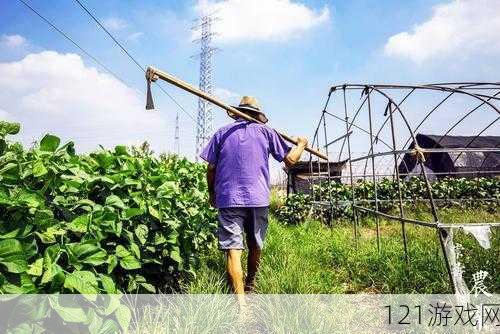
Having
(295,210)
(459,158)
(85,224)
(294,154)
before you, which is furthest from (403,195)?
(85,224)

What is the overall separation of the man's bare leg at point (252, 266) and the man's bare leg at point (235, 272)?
325 millimetres

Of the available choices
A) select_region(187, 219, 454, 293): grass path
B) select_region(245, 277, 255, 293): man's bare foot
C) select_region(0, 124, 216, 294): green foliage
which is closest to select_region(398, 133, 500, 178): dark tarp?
select_region(187, 219, 454, 293): grass path

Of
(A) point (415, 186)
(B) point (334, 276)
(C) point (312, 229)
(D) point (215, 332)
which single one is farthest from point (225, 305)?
(A) point (415, 186)

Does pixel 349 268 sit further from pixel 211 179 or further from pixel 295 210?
pixel 295 210

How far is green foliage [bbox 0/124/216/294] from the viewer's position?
202cm

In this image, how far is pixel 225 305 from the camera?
3.34 meters

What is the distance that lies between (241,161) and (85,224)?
1.70 m

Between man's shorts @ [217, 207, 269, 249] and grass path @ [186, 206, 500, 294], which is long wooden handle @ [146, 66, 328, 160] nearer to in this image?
man's shorts @ [217, 207, 269, 249]

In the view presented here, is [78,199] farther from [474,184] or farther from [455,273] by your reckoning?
[474,184]

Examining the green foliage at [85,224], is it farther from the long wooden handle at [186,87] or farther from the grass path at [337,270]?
the long wooden handle at [186,87]

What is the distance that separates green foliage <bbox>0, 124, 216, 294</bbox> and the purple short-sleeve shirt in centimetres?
45

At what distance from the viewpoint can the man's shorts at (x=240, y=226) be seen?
378 cm

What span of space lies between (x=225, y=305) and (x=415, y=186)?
10.0m

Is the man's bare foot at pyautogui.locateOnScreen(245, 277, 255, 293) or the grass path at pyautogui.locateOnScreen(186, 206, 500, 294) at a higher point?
the grass path at pyautogui.locateOnScreen(186, 206, 500, 294)
